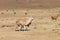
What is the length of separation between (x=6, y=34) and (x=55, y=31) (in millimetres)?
1786

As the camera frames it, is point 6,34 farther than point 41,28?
No

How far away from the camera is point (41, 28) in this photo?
10250 mm

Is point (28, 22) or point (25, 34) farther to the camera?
point (28, 22)
